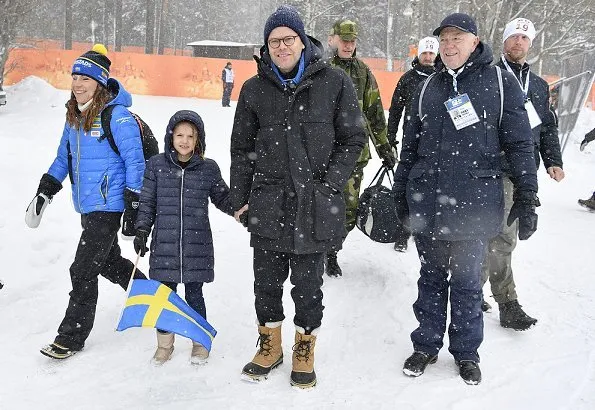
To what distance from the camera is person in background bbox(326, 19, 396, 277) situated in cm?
461

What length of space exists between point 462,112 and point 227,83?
16.6 meters

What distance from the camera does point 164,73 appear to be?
68.9 feet

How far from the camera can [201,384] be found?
318 cm

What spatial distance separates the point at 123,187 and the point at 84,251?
0.49 meters

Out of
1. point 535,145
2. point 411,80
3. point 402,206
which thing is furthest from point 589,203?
point 402,206

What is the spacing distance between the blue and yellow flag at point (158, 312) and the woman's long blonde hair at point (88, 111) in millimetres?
1093

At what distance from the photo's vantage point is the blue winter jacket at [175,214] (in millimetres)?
3395

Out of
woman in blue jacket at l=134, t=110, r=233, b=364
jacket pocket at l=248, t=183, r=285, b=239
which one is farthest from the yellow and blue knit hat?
jacket pocket at l=248, t=183, r=285, b=239

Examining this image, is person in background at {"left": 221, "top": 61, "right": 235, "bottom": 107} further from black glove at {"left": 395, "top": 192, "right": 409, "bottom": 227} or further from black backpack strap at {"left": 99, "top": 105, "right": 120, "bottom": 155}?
black glove at {"left": 395, "top": 192, "right": 409, "bottom": 227}

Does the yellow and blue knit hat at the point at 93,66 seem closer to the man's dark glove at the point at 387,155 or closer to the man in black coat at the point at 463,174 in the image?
the man in black coat at the point at 463,174

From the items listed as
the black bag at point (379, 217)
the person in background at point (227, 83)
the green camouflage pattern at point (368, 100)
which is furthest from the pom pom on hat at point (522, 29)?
the person in background at point (227, 83)

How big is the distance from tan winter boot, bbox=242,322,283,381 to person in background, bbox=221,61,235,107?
16204mm

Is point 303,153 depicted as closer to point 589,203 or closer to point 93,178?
point 93,178

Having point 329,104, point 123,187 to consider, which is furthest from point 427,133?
point 123,187
